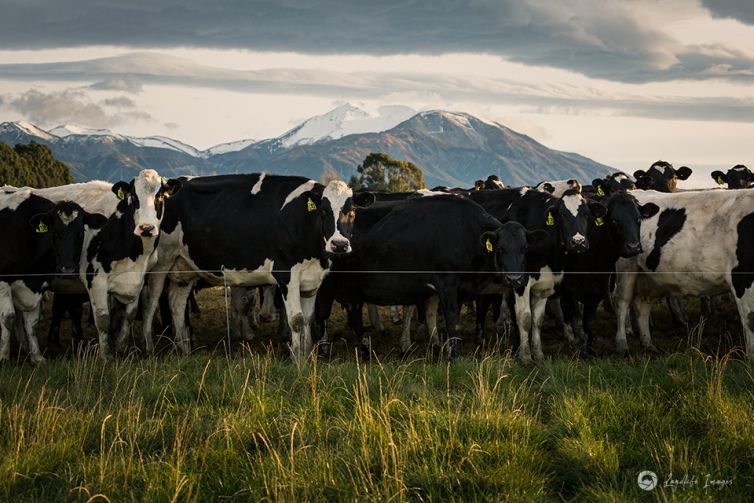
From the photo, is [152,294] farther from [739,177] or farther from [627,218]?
[739,177]

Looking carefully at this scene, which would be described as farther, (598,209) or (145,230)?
(598,209)

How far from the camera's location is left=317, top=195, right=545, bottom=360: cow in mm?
12039

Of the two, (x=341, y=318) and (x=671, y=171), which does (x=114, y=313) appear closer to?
(x=341, y=318)

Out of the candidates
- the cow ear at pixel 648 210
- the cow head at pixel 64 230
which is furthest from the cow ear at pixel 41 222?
the cow ear at pixel 648 210

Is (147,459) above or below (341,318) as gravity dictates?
above

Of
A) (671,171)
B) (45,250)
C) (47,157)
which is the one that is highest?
(671,171)

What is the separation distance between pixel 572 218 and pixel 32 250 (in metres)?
8.91

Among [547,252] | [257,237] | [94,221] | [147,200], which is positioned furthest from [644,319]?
[94,221]

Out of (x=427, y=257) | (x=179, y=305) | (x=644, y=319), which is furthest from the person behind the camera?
(x=179, y=305)

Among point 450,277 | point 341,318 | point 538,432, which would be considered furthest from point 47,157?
point 538,432

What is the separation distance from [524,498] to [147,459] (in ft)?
10.9

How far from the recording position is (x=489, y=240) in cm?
1195

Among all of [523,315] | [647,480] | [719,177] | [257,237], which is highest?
[719,177]

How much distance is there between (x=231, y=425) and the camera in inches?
293
